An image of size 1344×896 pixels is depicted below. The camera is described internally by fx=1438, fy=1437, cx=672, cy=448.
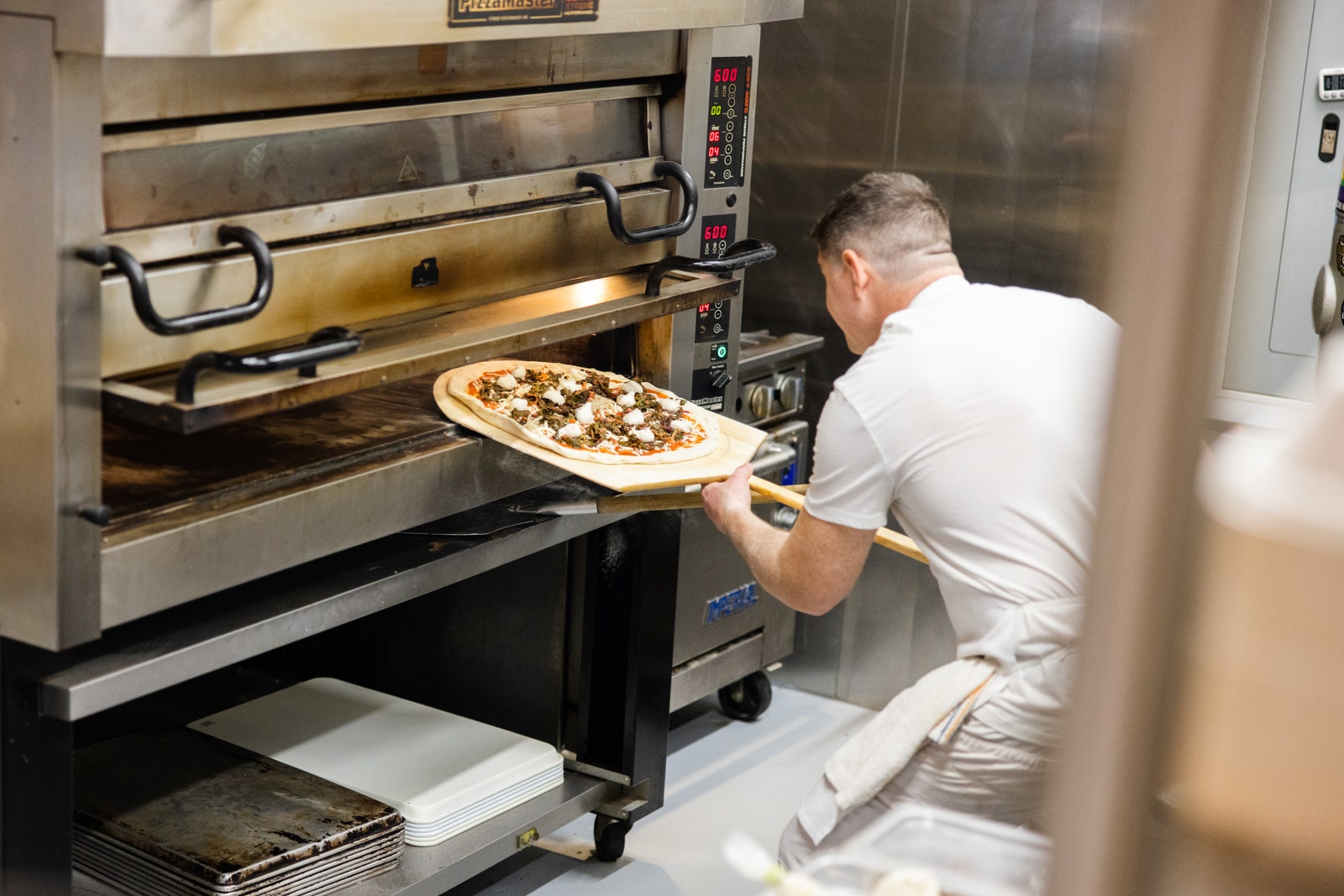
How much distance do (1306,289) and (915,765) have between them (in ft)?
6.54

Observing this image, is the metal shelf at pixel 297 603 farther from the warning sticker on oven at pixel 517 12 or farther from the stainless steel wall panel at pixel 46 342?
the warning sticker on oven at pixel 517 12

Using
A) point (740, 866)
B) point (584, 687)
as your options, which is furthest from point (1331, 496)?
point (584, 687)

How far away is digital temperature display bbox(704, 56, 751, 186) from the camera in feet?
9.82

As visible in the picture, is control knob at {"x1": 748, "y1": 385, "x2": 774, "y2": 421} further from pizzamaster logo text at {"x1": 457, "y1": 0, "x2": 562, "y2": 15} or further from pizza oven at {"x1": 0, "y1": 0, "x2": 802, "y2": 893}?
pizzamaster logo text at {"x1": 457, "y1": 0, "x2": 562, "y2": 15}

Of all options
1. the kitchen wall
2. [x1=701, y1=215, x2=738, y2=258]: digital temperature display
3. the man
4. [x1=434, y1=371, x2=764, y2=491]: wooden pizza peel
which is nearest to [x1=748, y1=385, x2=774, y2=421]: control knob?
the kitchen wall

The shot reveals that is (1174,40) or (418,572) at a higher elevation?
(1174,40)

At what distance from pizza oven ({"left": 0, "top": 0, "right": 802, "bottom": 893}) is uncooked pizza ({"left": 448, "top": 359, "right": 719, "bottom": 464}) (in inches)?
3.3

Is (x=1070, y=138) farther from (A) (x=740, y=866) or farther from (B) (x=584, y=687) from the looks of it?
(A) (x=740, y=866)

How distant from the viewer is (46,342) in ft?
5.80

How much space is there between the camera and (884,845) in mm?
1199

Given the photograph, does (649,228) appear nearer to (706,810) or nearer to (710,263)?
(710,263)

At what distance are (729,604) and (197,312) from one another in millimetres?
2072

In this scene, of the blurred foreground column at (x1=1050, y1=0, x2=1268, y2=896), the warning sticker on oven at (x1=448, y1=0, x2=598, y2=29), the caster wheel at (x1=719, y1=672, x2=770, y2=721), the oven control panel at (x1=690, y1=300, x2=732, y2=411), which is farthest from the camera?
the caster wheel at (x1=719, y1=672, x2=770, y2=721)

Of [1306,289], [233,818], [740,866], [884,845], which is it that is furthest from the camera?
[1306,289]
